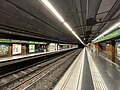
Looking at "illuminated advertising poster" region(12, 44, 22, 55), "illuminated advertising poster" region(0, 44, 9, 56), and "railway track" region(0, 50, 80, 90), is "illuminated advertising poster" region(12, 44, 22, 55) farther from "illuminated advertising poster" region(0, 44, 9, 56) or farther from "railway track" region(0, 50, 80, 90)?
"railway track" region(0, 50, 80, 90)

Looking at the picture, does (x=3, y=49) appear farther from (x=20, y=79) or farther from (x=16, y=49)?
(x=20, y=79)

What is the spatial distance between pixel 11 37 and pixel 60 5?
12.5 feet

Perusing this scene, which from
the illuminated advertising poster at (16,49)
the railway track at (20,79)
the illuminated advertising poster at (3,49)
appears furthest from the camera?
the illuminated advertising poster at (16,49)

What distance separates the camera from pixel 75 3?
3467 mm

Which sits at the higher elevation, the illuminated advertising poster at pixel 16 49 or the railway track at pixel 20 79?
the illuminated advertising poster at pixel 16 49

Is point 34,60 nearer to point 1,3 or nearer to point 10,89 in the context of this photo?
point 10,89

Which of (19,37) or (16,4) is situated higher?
(16,4)

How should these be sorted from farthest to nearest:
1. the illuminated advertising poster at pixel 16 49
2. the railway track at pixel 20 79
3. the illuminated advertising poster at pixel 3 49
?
the illuminated advertising poster at pixel 16 49
the illuminated advertising poster at pixel 3 49
the railway track at pixel 20 79

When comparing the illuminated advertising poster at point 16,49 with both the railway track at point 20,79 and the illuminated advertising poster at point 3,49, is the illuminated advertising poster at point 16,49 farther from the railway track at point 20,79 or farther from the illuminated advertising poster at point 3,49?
the railway track at point 20,79

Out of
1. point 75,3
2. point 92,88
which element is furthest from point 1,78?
point 75,3

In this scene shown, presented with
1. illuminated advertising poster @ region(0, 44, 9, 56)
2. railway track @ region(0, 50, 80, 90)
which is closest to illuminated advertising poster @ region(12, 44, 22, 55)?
illuminated advertising poster @ region(0, 44, 9, 56)

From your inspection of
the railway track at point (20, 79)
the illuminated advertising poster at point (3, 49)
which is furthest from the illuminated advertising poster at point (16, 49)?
the railway track at point (20, 79)

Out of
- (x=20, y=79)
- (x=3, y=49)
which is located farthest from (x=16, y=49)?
(x=20, y=79)

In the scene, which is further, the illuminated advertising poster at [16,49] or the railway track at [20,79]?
the illuminated advertising poster at [16,49]
